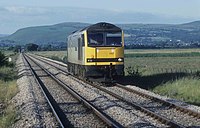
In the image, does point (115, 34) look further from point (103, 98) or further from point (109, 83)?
point (103, 98)

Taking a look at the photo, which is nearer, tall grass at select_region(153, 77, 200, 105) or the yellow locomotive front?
tall grass at select_region(153, 77, 200, 105)

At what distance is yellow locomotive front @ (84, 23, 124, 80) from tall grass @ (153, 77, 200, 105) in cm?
281

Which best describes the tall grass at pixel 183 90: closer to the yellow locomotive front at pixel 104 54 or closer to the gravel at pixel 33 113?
the yellow locomotive front at pixel 104 54

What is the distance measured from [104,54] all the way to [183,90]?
5.65 meters

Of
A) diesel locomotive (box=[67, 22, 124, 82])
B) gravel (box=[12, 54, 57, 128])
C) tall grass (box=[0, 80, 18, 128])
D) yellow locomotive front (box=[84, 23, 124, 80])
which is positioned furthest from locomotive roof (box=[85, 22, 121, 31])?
gravel (box=[12, 54, 57, 128])

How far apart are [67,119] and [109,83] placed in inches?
508

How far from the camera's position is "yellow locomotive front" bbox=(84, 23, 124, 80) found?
26.6 meters

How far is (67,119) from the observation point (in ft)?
50.9

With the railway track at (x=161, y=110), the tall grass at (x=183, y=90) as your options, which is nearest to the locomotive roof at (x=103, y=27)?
the tall grass at (x=183, y=90)

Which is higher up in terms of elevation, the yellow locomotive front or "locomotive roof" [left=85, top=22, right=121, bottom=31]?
"locomotive roof" [left=85, top=22, right=121, bottom=31]

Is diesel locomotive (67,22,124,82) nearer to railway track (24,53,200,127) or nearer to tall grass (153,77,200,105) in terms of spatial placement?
tall grass (153,77,200,105)

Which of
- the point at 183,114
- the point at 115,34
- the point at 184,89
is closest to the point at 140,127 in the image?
the point at 183,114

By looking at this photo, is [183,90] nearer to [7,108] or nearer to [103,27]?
[103,27]

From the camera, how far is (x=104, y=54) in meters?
26.6
